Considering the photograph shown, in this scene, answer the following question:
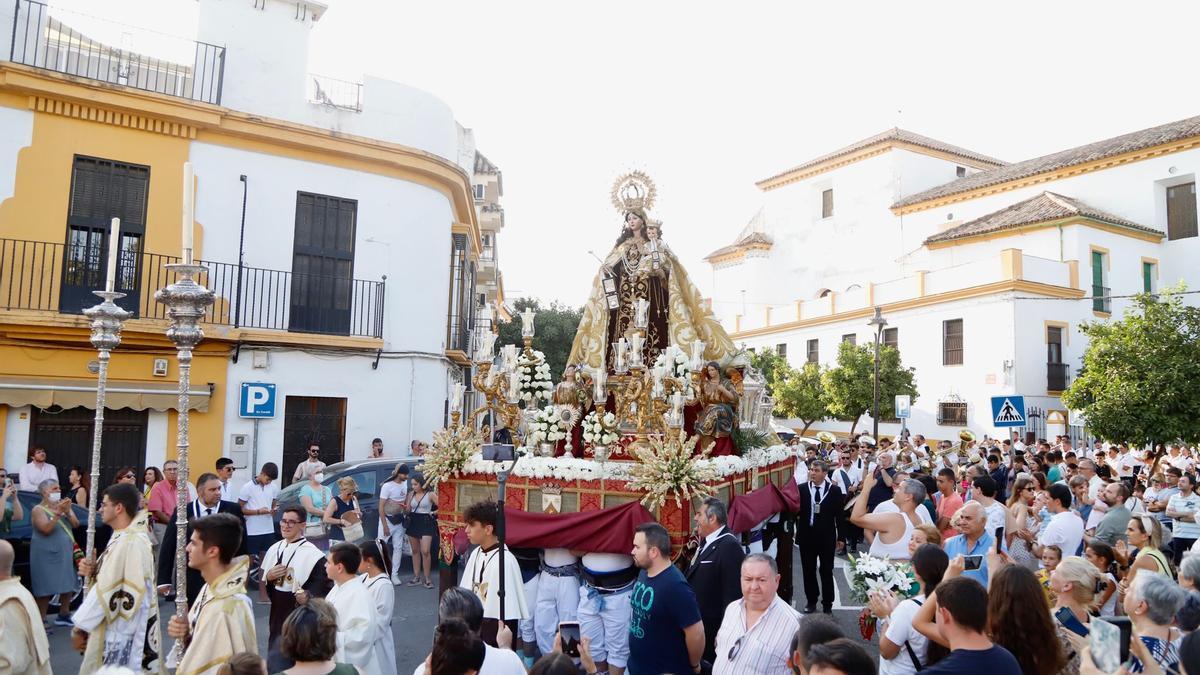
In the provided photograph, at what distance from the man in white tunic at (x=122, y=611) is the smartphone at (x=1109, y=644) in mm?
5103

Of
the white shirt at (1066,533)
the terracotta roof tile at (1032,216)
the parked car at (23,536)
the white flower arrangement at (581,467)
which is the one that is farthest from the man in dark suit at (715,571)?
the terracotta roof tile at (1032,216)

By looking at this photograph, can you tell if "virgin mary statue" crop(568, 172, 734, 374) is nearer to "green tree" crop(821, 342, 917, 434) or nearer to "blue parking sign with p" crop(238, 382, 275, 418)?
"blue parking sign with p" crop(238, 382, 275, 418)

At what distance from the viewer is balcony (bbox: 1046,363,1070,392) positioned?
28062 mm

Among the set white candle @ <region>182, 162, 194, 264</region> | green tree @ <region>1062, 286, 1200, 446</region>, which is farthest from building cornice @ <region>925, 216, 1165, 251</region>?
white candle @ <region>182, 162, 194, 264</region>

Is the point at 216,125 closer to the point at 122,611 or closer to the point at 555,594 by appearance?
the point at 555,594

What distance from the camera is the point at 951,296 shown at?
1169 inches

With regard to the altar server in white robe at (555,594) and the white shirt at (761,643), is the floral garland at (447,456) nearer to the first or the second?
the altar server in white robe at (555,594)

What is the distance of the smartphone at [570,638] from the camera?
569 cm

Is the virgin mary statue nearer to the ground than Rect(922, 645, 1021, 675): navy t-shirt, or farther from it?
farther from it

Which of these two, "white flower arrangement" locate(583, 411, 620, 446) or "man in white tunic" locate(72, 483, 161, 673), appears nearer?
"man in white tunic" locate(72, 483, 161, 673)

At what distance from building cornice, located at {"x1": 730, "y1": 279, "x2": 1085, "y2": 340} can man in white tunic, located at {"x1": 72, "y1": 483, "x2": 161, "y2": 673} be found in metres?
28.2

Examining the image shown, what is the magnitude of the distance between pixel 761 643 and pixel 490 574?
2.33 meters

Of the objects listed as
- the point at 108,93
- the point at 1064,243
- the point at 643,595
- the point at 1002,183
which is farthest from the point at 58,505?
the point at 1002,183

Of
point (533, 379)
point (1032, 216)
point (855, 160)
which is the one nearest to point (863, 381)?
point (1032, 216)
